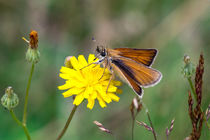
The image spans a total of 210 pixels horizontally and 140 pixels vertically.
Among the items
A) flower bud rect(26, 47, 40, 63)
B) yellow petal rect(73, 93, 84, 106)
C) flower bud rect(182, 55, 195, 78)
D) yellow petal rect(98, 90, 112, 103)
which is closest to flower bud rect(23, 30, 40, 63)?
flower bud rect(26, 47, 40, 63)

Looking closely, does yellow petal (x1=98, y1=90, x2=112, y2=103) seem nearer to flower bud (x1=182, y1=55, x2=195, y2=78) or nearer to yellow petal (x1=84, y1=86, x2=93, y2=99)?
yellow petal (x1=84, y1=86, x2=93, y2=99)

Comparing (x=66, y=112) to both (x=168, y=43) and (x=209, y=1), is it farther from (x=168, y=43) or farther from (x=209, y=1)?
(x=209, y=1)

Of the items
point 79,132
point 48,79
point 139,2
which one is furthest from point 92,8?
point 79,132

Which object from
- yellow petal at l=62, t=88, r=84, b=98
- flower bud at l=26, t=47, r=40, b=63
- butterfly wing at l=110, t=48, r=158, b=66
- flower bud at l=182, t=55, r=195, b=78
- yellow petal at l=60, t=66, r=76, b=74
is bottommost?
flower bud at l=182, t=55, r=195, b=78

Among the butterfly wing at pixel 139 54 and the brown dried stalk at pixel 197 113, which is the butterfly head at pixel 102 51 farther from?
the brown dried stalk at pixel 197 113

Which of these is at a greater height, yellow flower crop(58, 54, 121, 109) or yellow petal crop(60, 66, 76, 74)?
yellow petal crop(60, 66, 76, 74)

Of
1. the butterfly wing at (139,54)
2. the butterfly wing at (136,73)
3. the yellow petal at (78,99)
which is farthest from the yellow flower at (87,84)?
the butterfly wing at (139,54)
